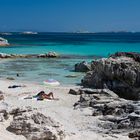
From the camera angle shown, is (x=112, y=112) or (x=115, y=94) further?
(x=115, y=94)

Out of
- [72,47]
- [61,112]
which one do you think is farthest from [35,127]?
[72,47]

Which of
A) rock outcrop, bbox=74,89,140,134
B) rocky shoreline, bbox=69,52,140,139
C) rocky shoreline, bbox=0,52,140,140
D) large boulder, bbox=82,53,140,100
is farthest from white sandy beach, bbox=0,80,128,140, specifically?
large boulder, bbox=82,53,140,100

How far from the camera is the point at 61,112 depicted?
57.6 feet

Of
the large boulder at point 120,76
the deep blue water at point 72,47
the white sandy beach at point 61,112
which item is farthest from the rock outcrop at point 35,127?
the deep blue water at point 72,47

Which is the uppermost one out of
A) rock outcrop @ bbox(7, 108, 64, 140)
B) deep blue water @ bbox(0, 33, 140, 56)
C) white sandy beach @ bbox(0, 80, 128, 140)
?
rock outcrop @ bbox(7, 108, 64, 140)

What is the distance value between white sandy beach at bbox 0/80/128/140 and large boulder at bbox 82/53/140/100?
7.18ft

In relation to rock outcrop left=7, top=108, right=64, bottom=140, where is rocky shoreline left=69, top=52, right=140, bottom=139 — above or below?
below

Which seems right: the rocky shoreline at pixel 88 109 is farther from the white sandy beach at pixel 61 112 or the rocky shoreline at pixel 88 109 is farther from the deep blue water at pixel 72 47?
the deep blue water at pixel 72 47

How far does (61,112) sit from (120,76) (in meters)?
7.56

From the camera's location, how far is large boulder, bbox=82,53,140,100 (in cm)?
2344

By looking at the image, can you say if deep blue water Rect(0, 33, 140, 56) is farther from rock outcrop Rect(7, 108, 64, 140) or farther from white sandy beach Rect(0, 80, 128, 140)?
rock outcrop Rect(7, 108, 64, 140)

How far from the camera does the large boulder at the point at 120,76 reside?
23438mm

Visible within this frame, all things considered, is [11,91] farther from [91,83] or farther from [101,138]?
[101,138]

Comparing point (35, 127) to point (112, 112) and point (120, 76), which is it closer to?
point (112, 112)
